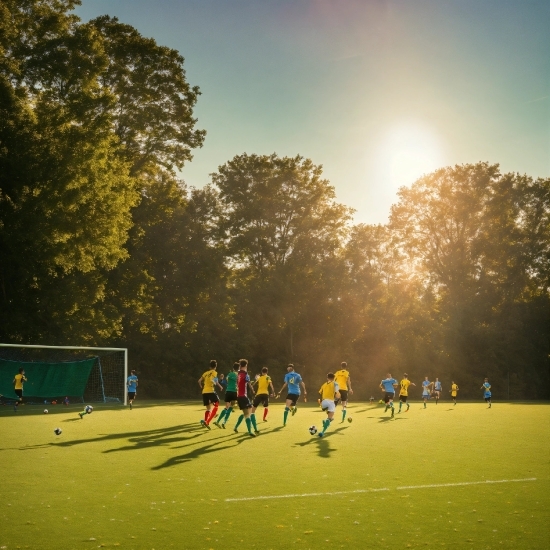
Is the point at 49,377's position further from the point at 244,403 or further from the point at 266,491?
the point at 266,491

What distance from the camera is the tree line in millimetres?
38719

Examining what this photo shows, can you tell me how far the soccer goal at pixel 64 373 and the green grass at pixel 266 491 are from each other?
1904 centimetres

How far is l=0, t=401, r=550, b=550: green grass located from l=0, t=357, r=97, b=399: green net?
18.3 m

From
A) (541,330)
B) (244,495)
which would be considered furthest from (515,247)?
(244,495)

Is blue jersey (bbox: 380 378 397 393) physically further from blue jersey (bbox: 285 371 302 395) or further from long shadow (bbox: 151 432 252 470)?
long shadow (bbox: 151 432 252 470)

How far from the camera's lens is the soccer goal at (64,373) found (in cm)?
3778

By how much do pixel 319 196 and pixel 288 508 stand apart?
5633cm

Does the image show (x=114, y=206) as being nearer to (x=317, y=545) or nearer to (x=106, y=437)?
(x=106, y=437)

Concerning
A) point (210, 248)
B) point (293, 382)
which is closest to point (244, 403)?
point (293, 382)

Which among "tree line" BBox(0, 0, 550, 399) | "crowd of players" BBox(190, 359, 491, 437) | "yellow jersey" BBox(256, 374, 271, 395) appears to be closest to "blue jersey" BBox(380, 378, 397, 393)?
"crowd of players" BBox(190, 359, 491, 437)

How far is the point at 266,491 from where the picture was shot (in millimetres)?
10750

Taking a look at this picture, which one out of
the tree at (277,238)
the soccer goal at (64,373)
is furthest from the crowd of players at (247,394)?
the tree at (277,238)

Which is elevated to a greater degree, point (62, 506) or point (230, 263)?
point (230, 263)

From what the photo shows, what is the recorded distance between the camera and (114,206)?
39844mm
